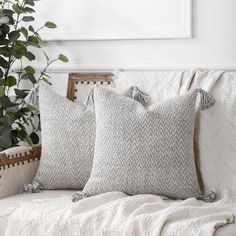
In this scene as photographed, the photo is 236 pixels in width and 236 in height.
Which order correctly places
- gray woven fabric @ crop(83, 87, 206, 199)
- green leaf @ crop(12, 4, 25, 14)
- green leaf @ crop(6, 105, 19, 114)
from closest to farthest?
gray woven fabric @ crop(83, 87, 206, 199), green leaf @ crop(6, 105, 19, 114), green leaf @ crop(12, 4, 25, 14)

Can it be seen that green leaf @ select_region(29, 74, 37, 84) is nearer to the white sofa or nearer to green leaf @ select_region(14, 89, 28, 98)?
green leaf @ select_region(14, 89, 28, 98)

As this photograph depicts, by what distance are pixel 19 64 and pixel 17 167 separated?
2.82ft

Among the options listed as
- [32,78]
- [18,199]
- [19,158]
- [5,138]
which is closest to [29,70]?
[32,78]

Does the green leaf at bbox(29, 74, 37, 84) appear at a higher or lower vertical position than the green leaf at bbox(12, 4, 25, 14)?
lower

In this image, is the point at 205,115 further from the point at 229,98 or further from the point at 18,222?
the point at 18,222

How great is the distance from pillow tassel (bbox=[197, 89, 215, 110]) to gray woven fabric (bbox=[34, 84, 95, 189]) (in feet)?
1.61

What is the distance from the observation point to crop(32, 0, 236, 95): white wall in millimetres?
3105

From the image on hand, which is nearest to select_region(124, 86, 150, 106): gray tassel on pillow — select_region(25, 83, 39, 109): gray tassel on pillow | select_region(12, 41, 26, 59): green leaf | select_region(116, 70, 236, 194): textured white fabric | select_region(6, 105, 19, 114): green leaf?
select_region(116, 70, 236, 194): textured white fabric

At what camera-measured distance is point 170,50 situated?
3244 millimetres

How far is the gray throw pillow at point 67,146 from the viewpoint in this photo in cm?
294

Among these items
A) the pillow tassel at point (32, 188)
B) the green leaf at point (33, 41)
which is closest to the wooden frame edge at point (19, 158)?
the pillow tassel at point (32, 188)

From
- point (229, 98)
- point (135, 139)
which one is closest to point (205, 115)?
point (229, 98)

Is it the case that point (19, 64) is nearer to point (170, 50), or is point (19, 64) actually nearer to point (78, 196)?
point (170, 50)

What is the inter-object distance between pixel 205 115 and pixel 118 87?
476 mm
